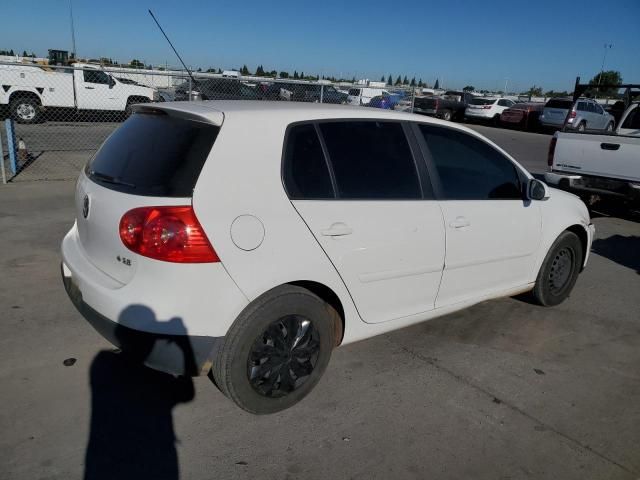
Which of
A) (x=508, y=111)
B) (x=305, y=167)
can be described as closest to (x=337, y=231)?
(x=305, y=167)

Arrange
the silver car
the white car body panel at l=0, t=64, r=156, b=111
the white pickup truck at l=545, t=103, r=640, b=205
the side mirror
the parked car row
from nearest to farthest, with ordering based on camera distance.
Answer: the side mirror
the white pickup truck at l=545, t=103, r=640, b=205
the white car body panel at l=0, t=64, r=156, b=111
the silver car
the parked car row

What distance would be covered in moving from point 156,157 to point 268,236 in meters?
0.72

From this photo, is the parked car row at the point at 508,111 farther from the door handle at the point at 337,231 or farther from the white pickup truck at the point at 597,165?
the door handle at the point at 337,231

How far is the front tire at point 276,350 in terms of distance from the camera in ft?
8.55

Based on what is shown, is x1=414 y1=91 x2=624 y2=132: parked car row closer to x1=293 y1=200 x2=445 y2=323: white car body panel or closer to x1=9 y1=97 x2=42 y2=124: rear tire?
x1=9 y1=97 x2=42 y2=124: rear tire

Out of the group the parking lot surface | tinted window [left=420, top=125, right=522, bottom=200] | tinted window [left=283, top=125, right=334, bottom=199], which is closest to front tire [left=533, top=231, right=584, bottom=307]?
the parking lot surface

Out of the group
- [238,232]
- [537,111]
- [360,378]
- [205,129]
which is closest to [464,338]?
[360,378]

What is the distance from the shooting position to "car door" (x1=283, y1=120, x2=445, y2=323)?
2.80 meters

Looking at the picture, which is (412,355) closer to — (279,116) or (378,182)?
(378,182)

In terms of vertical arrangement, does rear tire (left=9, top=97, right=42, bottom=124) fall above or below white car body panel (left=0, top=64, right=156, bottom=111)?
below

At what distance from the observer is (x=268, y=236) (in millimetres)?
2594

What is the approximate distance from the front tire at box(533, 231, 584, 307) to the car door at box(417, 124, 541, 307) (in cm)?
30

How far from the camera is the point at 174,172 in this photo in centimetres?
252

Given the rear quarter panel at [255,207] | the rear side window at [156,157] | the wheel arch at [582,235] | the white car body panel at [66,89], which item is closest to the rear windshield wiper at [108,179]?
the rear side window at [156,157]
